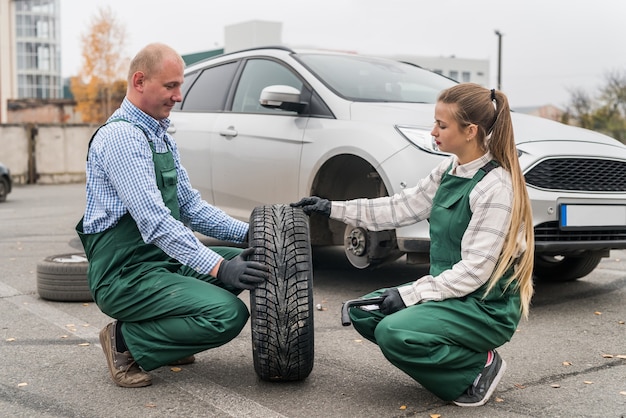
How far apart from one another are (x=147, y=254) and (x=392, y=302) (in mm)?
1116

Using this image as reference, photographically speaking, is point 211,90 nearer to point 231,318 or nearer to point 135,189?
point 135,189

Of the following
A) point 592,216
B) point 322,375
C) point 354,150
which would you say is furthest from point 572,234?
point 322,375

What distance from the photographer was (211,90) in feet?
21.0

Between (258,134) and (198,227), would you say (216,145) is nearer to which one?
(258,134)

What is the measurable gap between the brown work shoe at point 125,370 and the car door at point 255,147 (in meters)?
2.21

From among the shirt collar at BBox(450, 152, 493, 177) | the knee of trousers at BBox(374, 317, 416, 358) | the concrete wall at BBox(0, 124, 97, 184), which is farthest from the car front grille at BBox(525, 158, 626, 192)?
the concrete wall at BBox(0, 124, 97, 184)

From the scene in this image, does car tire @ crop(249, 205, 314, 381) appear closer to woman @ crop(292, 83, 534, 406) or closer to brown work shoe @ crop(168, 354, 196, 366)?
woman @ crop(292, 83, 534, 406)

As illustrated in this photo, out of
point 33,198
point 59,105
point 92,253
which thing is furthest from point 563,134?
point 59,105

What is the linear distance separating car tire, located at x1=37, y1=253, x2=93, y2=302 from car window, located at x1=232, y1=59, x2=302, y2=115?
67.9 inches

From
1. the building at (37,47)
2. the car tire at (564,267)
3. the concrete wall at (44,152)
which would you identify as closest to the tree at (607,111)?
the concrete wall at (44,152)

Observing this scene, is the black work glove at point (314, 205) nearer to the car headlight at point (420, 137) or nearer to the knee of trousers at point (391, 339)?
the knee of trousers at point (391, 339)

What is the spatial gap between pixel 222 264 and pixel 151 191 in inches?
17.2

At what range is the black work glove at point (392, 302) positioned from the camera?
3.08 meters

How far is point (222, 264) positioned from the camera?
3.17m
